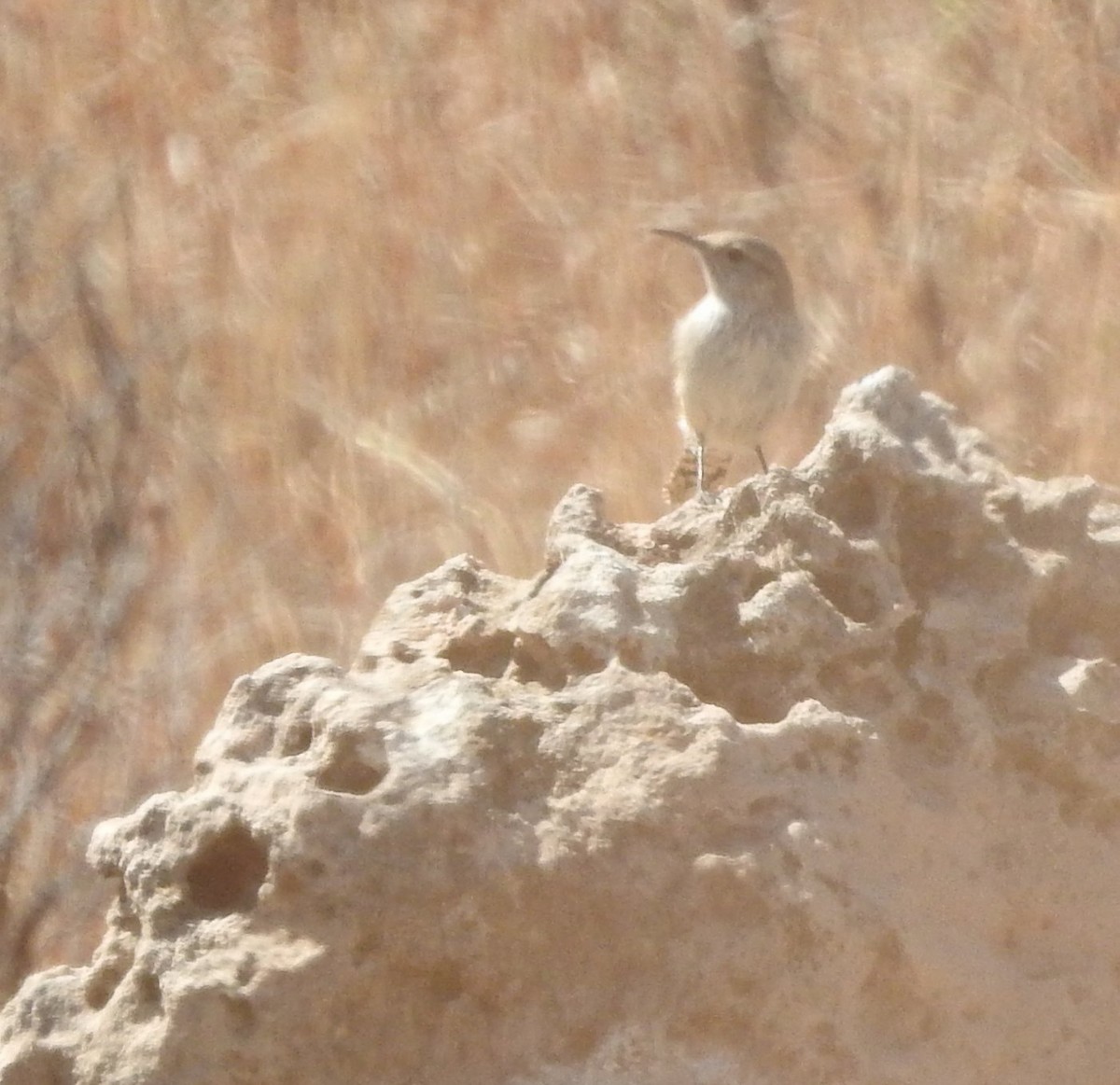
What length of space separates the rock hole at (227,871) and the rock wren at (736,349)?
3.24 meters

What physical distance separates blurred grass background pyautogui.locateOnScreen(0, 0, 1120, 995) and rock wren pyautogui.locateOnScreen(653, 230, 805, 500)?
2.98 ft

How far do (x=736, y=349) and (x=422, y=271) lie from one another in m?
2.35

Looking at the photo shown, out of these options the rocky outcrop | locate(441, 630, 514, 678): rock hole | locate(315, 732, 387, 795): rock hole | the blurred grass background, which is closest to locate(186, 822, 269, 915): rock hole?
the rocky outcrop

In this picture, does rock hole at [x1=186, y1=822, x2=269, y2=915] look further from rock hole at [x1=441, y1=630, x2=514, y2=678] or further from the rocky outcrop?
rock hole at [x1=441, y1=630, x2=514, y2=678]

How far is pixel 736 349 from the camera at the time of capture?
18.3ft

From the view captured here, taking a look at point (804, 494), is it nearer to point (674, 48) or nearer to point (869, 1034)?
point (869, 1034)

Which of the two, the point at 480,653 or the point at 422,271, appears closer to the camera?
the point at 480,653

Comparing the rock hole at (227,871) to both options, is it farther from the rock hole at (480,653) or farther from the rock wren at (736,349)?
the rock wren at (736,349)

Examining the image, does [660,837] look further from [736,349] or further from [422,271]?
[422,271]

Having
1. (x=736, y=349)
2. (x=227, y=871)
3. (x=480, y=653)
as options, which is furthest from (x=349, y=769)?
(x=736, y=349)

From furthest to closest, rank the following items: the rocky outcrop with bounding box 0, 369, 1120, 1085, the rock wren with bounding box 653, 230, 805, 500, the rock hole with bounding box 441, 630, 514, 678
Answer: the rock wren with bounding box 653, 230, 805, 500 < the rock hole with bounding box 441, 630, 514, 678 < the rocky outcrop with bounding box 0, 369, 1120, 1085

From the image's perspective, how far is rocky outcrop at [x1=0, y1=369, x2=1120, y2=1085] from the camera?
2369 millimetres

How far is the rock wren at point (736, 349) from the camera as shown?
5539 mm

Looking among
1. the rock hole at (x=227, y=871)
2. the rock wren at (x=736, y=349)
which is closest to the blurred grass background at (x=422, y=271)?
the rock wren at (x=736, y=349)
